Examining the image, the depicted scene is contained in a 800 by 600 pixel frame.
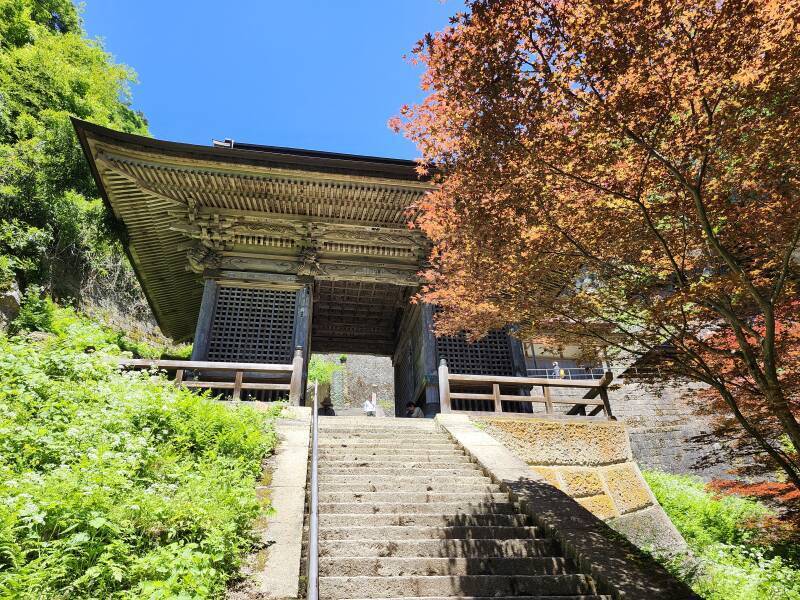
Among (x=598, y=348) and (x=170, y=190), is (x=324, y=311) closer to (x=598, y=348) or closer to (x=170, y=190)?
(x=170, y=190)

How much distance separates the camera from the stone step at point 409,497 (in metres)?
4.78

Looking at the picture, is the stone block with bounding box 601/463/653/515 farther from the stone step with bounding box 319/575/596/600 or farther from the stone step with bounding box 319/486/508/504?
the stone step with bounding box 319/575/596/600

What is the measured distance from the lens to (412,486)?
5.18 meters

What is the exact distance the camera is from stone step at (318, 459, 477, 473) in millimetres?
5629

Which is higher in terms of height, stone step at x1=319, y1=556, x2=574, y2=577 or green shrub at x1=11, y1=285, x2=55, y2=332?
green shrub at x1=11, y1=285, x2=55, y2=332

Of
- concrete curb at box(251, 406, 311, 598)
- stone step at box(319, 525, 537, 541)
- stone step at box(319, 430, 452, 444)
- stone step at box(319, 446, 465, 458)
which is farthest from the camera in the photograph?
stone step at box(319, 430, 452, 444)

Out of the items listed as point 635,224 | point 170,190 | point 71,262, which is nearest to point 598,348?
point 635,224

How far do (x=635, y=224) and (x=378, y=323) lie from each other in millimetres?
11531

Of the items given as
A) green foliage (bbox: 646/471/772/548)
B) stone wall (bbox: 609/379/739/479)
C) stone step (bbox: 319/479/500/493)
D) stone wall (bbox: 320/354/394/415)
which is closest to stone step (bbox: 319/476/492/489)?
stone step (bbox: 319/479/500/493)

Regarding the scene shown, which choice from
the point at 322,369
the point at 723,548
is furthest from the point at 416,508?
the point at 322,369

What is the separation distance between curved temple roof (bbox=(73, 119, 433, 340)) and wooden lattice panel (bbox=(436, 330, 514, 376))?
6.15ft

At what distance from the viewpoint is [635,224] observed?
179 inches

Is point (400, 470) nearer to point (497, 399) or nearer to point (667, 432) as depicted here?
point (497, 399)

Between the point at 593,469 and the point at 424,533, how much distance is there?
14.8 feet
